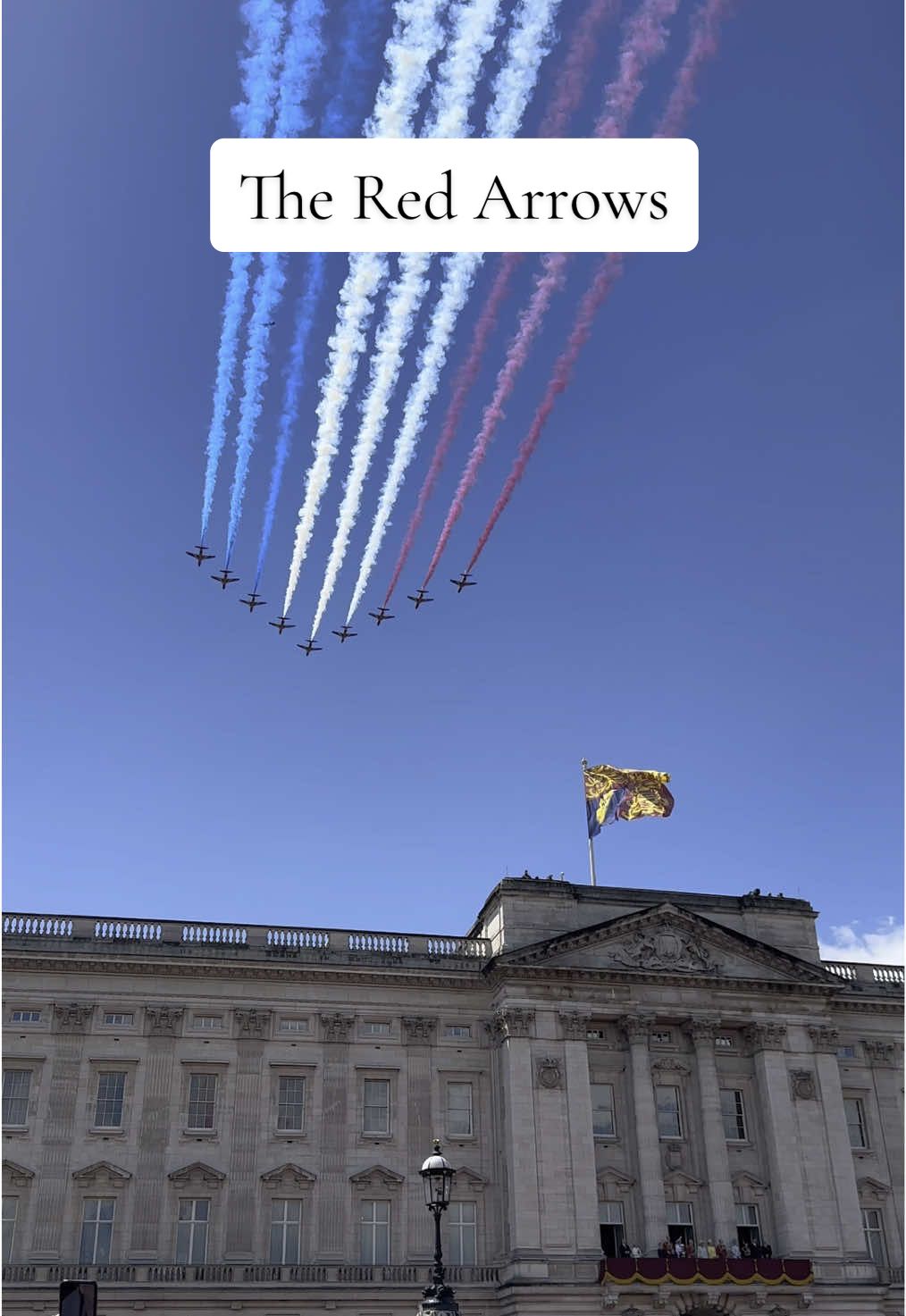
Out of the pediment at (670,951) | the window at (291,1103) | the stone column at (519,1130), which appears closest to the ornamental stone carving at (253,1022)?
the window at (291,1103)

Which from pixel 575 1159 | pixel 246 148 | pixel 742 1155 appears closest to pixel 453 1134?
pixel 575 1159

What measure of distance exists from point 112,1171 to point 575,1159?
1863 cm

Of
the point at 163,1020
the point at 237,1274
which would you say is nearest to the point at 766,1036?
the point at 237,1274

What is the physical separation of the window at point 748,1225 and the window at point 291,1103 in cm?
1933

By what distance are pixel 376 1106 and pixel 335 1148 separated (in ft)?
8.27

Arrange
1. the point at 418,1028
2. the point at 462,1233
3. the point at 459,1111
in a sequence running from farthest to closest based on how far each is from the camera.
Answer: the point at 418,1028 → the point at 459,1111 → the point at 462,1233

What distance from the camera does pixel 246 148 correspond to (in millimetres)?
17422

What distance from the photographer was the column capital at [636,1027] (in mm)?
53875

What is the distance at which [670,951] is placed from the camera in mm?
56312

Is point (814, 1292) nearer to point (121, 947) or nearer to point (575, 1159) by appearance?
point (575, 1159)

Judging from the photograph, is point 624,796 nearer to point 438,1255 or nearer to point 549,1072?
point 549,1072

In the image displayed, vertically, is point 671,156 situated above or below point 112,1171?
above

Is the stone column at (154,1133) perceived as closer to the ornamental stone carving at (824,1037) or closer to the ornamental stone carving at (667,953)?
the ornamental stone carving at (667,953)

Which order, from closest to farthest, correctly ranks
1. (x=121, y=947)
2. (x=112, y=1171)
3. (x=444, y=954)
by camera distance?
(x=112, y=1171) → (x=121, y=947) → (x=444, y=954)
